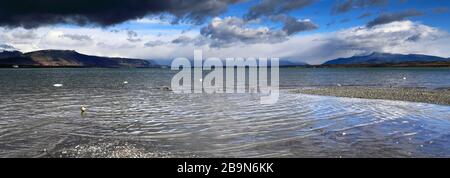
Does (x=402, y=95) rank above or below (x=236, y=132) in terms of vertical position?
above

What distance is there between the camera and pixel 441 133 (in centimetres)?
1798

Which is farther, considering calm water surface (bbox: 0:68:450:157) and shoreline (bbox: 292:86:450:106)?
shoreline (bbox: 292:86:450:106)

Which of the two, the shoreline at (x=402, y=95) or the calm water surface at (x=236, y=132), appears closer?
the calm water surface at (x=236, y=132)

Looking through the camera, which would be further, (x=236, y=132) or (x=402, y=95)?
(x=402, y=95)

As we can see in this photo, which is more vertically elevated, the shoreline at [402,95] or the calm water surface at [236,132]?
the shoreline at [402,95]

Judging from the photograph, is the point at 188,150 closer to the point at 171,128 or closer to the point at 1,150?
the point at 171,128

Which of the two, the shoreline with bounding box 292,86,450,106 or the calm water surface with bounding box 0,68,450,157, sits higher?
the shoreline with bounding box 292,86,450,106

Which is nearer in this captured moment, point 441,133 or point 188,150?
point 188,150
